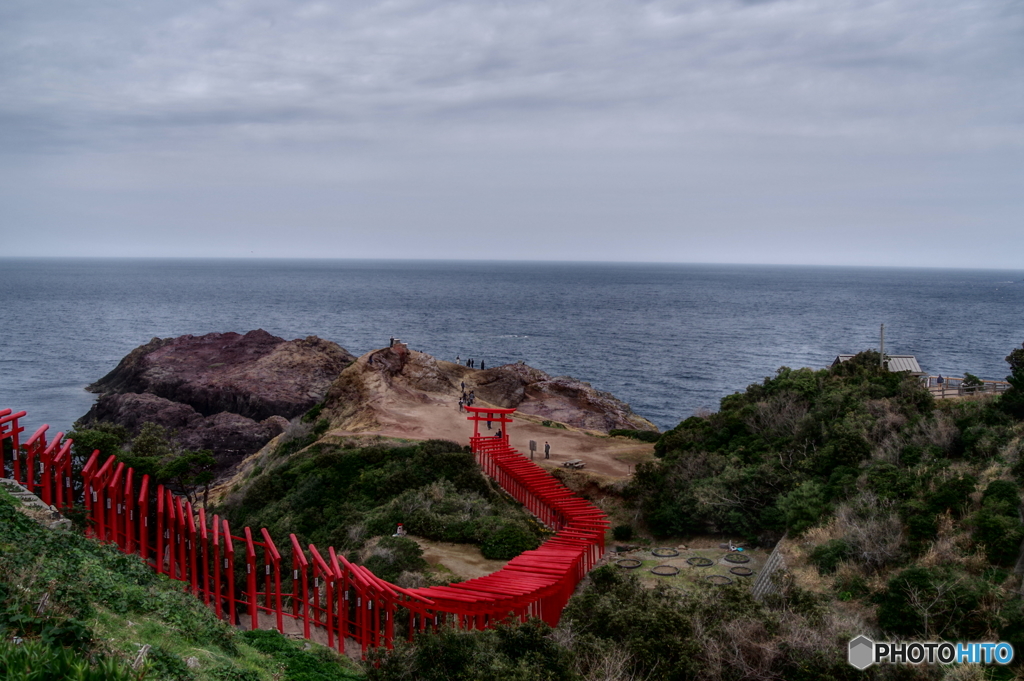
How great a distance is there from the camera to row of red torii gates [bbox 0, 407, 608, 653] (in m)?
14.5

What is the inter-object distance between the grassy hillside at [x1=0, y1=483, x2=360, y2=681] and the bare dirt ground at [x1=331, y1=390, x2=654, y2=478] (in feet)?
55.2

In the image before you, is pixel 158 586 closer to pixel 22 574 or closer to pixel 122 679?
pixel 22 574

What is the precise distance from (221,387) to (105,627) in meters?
47.4

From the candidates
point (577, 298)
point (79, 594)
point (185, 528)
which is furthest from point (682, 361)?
point (577, 298)

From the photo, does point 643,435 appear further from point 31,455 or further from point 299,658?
point 31,455

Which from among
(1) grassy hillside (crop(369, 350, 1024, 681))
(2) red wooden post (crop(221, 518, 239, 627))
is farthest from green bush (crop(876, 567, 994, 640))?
(2) red wooden post (crop(221, 518, 239, 627))

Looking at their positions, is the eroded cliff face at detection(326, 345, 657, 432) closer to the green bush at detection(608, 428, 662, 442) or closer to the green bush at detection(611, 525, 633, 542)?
the green bush at detection(608, 428, 662, 442)

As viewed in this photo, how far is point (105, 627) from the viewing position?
400 inches

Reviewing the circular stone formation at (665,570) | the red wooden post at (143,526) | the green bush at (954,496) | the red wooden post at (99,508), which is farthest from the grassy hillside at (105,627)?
the green bush at (954,496)

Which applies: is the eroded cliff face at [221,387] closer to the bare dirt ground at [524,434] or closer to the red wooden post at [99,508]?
the bare dirt ground at [524,434]

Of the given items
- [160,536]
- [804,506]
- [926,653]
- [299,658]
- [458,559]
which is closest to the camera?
[926,653]

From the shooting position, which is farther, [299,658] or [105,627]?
[299,658]

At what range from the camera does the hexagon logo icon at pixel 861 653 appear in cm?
1088

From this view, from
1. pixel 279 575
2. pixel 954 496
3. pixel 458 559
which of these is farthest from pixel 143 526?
pixel 954 496
